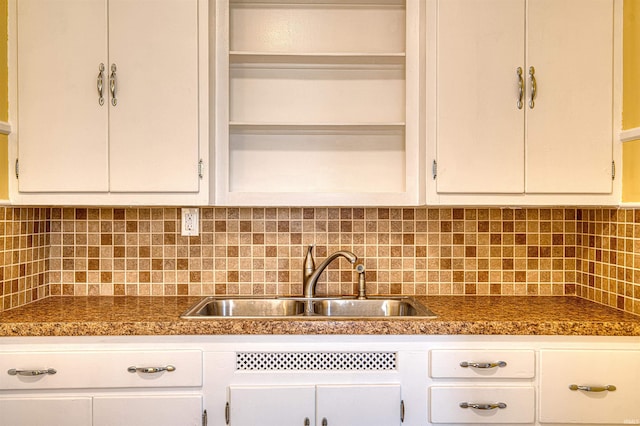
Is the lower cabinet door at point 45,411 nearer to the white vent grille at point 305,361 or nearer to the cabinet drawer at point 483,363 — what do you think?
the white vent grille at point 305,361

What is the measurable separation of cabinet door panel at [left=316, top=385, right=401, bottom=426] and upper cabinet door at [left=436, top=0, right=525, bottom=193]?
0.78 meters

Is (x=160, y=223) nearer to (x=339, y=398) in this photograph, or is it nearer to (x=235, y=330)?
(x=235, y=330)

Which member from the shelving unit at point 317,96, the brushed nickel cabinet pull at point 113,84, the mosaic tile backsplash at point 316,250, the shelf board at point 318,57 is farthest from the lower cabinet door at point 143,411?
the shelf board at point 318,57

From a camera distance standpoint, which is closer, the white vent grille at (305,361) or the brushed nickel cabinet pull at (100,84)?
A: the white vent grille at (305,361)

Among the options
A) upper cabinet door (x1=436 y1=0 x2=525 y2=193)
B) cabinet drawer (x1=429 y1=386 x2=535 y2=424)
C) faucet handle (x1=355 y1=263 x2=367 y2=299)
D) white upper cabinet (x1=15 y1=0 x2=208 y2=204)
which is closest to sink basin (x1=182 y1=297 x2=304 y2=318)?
faucet handle (x1=355 y1=263 x2=367 y2=299)

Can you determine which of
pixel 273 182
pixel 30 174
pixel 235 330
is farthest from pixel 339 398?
pixel 30 174

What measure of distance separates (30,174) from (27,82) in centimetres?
34

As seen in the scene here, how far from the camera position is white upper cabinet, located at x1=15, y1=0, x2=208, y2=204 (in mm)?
1728

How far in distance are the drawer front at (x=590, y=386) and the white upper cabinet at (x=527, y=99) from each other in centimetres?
56

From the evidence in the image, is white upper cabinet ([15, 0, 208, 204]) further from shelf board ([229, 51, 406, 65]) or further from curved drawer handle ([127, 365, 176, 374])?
curved drawer handle ([127, 365, 176, 374])

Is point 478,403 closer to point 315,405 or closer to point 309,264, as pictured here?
point 315,405

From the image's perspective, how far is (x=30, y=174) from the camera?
68.4 inches

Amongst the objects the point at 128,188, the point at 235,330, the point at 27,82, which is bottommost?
the point at 235,330

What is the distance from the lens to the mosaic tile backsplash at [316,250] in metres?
2.10
